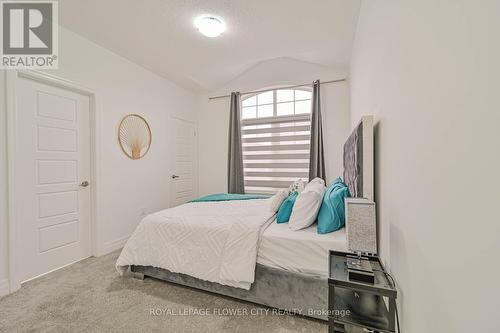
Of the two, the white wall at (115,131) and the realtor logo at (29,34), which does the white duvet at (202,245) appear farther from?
the realtor logo at (29,34)

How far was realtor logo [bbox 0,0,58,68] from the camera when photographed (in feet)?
6.88

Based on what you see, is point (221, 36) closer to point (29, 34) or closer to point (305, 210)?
point (29, 34)

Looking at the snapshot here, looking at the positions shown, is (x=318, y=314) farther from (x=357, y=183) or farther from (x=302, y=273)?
(x=357, y=183)

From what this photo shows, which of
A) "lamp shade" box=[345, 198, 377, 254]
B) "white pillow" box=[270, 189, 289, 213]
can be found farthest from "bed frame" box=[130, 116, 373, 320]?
"white pillow" box=[270, 189, 289, 213]

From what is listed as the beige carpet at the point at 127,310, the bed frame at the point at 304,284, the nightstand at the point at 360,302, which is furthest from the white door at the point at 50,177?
the nightstand at the point at 360,302

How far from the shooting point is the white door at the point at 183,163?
4.12 m

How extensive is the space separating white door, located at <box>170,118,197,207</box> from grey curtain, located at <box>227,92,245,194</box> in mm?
880

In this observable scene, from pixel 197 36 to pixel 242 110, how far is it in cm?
177

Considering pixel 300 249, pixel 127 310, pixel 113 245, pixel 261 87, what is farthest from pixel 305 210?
pixel 261 87

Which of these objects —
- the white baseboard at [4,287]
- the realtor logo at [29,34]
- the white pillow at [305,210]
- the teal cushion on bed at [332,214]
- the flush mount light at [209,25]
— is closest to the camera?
the teal cushion on bed at [332,214]

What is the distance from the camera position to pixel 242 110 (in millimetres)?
4430

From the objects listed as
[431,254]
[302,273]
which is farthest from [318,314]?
[431,254]

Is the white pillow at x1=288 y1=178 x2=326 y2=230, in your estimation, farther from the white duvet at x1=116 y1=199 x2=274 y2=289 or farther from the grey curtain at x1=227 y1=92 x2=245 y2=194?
the grey curtain at x1=227 y1=92 x2=245 y2=194

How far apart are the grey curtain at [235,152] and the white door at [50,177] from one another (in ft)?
7.39
